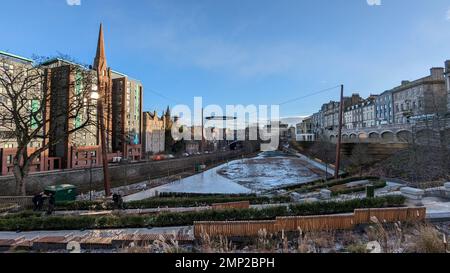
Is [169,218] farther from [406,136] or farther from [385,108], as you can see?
[385,108]

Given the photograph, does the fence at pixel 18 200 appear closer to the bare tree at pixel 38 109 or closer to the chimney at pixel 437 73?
the bare tree at pixel 38 109

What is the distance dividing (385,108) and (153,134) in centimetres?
6986

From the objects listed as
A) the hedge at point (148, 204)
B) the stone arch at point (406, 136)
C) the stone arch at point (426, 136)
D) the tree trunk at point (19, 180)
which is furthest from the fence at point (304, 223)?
the stone arch at point (406, 136)

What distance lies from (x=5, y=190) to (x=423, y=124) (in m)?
53.5

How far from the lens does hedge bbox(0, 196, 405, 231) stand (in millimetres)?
9273

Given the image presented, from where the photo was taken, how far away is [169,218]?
9500 millimetres

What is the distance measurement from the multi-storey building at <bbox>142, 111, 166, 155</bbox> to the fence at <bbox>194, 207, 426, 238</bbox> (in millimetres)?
63020

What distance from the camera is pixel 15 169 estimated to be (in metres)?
17.5

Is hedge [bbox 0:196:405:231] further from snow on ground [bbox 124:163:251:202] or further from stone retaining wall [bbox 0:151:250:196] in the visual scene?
stone retaining wall [bbox 0:151:250:196]

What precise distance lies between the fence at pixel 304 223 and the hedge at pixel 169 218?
211 cm

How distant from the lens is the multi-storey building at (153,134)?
69.9 meters

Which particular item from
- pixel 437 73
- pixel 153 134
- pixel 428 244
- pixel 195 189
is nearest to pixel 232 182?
pixel 195 189

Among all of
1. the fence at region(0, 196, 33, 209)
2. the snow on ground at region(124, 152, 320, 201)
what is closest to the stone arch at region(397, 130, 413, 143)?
the snow on ground at region(124, 152, 320, 201)
